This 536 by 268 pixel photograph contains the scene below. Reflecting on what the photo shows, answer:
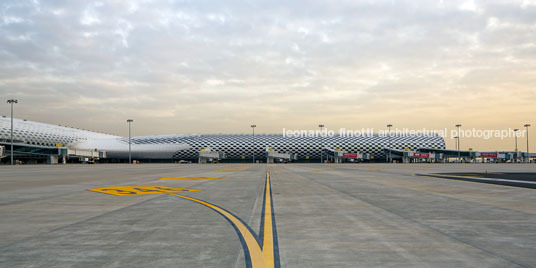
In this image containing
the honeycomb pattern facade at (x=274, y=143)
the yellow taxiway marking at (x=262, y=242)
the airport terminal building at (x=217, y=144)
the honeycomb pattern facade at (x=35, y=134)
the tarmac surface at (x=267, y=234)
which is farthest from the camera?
the honeycomb pattern facade at (x=274, y=143)

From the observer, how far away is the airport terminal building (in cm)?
16325

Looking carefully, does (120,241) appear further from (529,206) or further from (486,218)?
(529,206)

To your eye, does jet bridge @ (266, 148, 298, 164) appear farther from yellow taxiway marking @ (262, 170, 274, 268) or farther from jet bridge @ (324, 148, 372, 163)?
yellow taxiway marking @ (262, 170, 274, 268)

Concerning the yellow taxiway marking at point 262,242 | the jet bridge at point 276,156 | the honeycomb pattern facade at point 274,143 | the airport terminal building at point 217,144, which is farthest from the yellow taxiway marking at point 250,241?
the honeycomb pattern facade at point 274,143

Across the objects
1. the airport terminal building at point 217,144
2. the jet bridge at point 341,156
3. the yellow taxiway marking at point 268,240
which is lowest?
the jet bridge at point 341,156

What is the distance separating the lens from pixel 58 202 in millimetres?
12875

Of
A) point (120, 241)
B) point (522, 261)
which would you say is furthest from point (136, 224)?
point (522, 261)

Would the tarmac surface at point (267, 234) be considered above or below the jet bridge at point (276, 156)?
above

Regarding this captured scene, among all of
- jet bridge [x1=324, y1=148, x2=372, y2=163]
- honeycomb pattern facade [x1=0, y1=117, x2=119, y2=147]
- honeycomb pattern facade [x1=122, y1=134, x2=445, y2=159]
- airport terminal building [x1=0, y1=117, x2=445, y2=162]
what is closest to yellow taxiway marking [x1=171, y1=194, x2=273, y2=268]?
jet bridge [x1=324, y1=148, x2=372, y2=163]

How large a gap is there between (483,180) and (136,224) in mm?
21750

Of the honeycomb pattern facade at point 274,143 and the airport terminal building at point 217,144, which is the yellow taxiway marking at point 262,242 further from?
the honeycomb pattern facade at point 274,143

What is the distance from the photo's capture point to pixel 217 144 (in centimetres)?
17450

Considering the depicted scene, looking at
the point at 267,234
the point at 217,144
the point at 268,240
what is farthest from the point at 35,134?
the point at 268,240

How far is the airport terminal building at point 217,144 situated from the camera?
163250 millimetres
